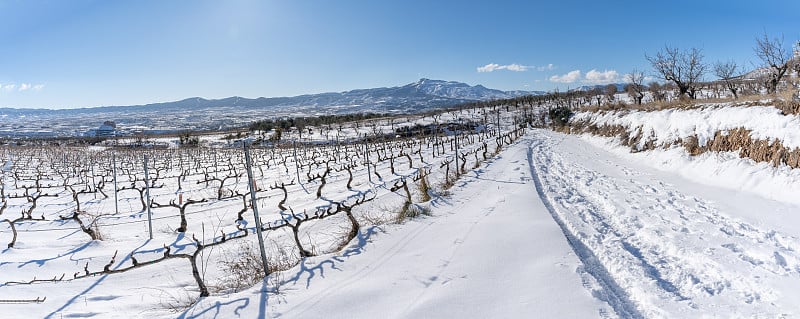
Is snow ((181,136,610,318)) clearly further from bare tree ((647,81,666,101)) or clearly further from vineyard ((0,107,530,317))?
bare tree ((647,81,666,101))

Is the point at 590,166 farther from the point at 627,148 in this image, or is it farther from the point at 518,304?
the point at 518,304

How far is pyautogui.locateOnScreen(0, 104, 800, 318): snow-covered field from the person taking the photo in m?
4.53

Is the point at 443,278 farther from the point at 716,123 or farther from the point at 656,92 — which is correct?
the point at 656,92

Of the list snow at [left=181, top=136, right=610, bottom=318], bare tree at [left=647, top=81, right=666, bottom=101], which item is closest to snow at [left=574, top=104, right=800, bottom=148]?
snow at [left=181, top=136, right=610, bottom=318]

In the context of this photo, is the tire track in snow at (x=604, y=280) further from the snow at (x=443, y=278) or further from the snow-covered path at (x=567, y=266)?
the snow at (x=443, y=278)

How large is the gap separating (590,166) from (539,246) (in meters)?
11.7

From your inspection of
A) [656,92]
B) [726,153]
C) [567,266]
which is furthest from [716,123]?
[656,92]

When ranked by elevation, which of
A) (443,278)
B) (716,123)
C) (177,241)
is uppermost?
(716,123)

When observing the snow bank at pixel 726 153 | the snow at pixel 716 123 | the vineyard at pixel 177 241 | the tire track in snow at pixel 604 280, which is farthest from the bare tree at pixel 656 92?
the tire track in snow at pixel 604 280

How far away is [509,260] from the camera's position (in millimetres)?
5902

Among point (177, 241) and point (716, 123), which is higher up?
point (716, 123)

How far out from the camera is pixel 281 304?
16.3ft

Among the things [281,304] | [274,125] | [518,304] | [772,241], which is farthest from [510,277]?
[274,125]

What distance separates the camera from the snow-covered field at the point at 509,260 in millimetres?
4527
